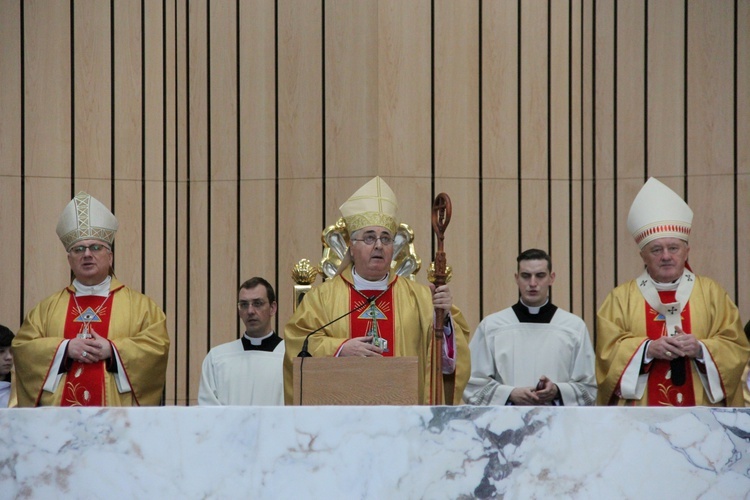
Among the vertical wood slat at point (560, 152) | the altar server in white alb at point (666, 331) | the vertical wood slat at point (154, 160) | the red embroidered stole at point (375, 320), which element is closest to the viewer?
the altar server in white alb at point (666, 331)

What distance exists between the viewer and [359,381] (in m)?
4.67

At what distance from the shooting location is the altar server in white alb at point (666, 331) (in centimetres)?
613

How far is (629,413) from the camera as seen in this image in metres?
4.03

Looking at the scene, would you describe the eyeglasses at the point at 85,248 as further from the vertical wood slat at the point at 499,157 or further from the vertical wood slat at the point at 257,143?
the vertical wood slat at the point at 499,157

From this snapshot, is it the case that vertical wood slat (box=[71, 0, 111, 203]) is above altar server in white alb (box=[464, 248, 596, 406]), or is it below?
above

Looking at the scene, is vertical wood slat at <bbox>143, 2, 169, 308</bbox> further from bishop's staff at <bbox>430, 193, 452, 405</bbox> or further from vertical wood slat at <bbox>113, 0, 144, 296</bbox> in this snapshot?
bishop's staff at <bbox>430, 193, 452, 405</bbox>

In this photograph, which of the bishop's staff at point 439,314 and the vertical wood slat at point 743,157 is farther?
the vertical wood slat at point 743,157

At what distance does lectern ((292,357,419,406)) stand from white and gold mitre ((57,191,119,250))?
8.41 ft

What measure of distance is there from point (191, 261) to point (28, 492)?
4.57 m

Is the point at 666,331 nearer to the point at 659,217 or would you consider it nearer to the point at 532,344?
the point at 659,217

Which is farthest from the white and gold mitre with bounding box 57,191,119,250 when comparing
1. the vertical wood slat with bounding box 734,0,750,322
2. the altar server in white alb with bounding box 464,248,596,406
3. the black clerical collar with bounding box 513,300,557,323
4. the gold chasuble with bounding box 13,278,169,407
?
the vertical wood slat with bounding box 734,0,750,322

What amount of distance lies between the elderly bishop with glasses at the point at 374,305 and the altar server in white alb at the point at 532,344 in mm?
475

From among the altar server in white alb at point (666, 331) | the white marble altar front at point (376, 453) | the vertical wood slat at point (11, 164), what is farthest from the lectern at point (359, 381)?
the vertical wood slat at point (11, 164)

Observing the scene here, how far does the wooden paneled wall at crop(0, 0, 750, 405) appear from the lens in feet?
27.2
